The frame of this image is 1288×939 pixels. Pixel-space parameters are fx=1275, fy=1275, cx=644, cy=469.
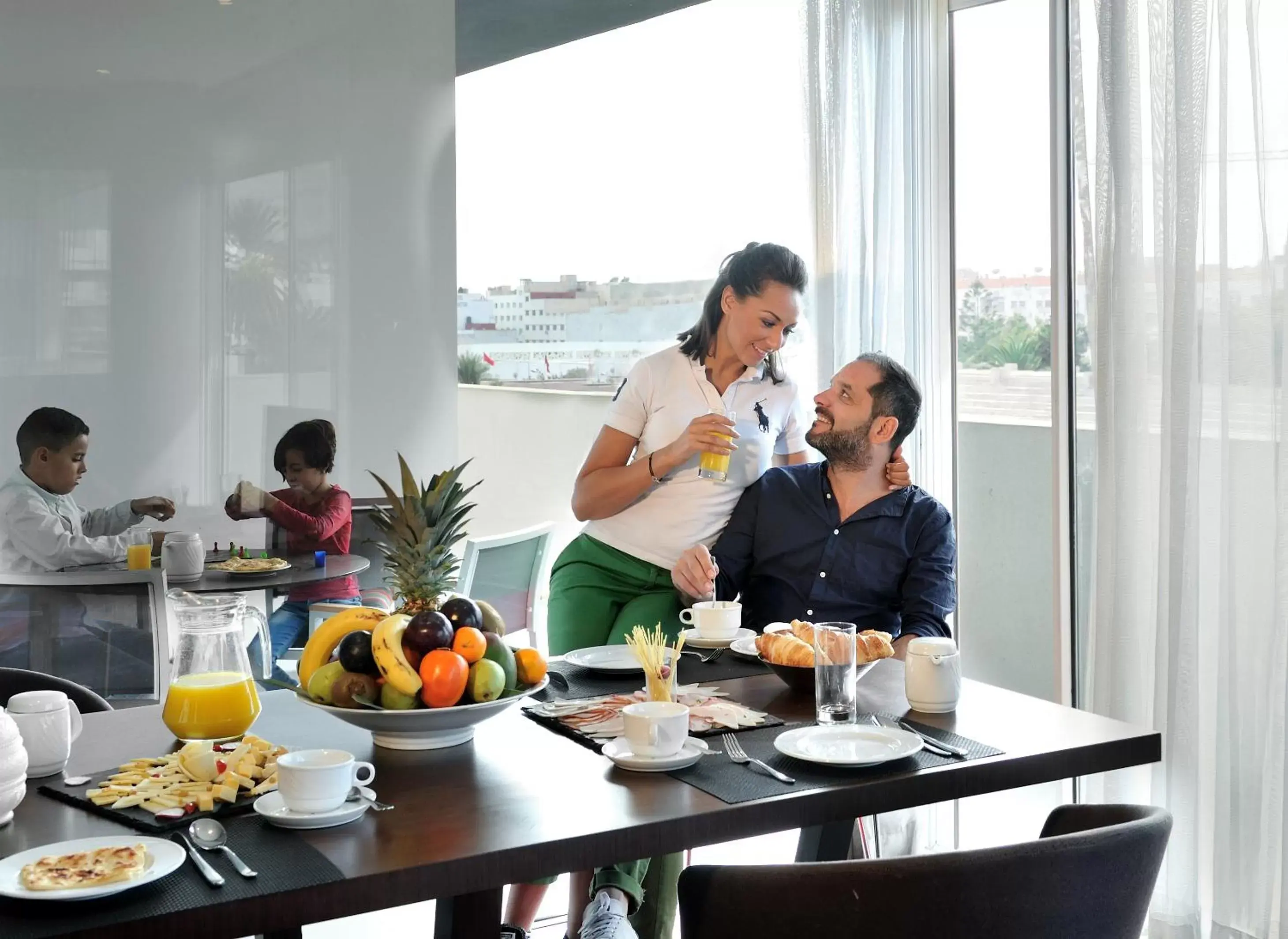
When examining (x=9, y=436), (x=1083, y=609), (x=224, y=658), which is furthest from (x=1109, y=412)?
(x=9, y=436)

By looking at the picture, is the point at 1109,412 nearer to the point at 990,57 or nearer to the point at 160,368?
the point at 990,57

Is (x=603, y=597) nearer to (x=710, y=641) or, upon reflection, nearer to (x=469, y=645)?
(x=710, y=641)

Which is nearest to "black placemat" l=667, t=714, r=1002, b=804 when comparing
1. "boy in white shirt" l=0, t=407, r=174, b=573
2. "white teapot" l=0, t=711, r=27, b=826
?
"white teapot" l=0, t=711, r=27, b=826

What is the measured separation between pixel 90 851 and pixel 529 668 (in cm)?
62

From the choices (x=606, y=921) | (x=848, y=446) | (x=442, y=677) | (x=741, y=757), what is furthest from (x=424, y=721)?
(x=848, y=446)

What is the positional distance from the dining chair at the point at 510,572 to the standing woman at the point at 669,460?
1.94 ft

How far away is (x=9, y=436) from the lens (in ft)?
9.75

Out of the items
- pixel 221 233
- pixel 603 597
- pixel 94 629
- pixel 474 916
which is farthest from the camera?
pixel 221 233

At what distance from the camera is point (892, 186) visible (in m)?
3.54

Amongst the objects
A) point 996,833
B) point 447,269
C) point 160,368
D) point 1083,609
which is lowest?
point 996,833

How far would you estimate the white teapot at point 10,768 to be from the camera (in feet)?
4.73

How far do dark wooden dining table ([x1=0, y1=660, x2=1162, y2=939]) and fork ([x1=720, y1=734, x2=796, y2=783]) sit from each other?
0.06 meters

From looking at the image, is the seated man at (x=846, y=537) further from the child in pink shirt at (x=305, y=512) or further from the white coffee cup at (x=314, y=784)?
the white coffee cup at (x=314, y=784)

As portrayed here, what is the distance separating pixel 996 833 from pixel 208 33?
9.52ft
